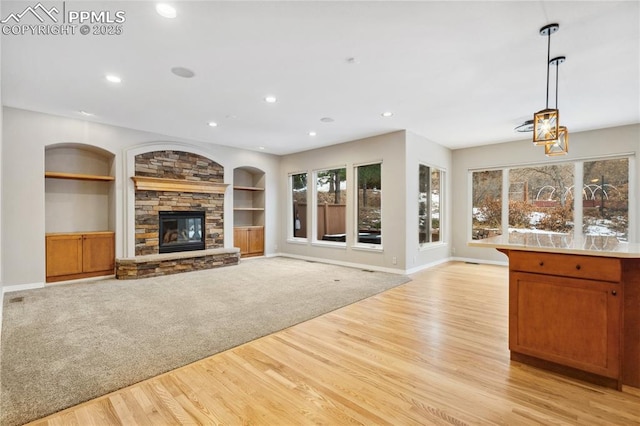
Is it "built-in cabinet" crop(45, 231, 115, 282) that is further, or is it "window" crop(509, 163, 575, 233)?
"window" crop(509, 163, 575, 233)

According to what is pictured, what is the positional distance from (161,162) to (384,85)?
15.7 ft

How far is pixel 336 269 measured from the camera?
20.5 feet

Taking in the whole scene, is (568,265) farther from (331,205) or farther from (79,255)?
(79,255)

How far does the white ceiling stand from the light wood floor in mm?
2788

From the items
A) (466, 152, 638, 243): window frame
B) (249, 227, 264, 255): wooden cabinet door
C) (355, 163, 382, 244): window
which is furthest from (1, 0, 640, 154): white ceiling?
(249, 227, 264, 255): wooden cabinet door

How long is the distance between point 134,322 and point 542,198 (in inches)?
295

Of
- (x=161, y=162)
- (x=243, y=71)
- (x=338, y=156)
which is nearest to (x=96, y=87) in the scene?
(x=243, y=71)

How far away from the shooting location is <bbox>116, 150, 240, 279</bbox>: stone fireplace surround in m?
5.68

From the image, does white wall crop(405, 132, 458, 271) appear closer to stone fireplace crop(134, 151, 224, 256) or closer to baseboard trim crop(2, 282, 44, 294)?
stone fireplace crop(134, 151, 224, 256)

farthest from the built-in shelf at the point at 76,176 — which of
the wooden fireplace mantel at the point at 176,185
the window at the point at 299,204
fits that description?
the window at the point at 299,204

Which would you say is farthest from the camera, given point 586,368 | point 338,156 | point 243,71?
point 338,156

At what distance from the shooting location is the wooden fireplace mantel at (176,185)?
5746 mm

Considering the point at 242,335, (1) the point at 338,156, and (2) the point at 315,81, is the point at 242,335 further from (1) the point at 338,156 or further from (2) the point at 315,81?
(1) the point at 338,156

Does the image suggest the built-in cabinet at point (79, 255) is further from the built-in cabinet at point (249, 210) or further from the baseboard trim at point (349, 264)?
the baseboard trim at point (349, 264)
